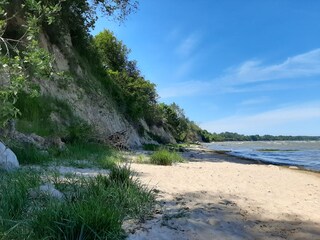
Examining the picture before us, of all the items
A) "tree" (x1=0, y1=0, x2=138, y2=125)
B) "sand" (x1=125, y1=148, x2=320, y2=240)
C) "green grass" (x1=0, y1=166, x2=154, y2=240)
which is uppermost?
"tree" (x1=0, y1=0, x2=138, y2=125)

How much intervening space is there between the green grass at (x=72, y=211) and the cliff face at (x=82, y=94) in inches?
509

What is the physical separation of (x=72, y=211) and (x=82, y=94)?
771 inches

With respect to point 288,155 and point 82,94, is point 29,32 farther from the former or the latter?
point 288,155

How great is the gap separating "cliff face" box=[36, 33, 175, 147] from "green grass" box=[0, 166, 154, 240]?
1294 centimetres

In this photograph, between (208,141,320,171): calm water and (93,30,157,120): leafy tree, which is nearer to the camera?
(208,141,320,171): calm water

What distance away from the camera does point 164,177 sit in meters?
9.66

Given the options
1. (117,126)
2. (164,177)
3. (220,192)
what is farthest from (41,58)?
(117,126)

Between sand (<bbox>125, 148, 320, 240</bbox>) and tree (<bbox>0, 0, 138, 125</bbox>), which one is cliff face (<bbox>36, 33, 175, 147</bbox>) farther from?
sand (<bbox>125, 148, 320, 240</bbox>)

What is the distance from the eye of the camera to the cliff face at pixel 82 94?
807 inches

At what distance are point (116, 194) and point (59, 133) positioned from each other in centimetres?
1176

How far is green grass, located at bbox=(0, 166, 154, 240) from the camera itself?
4.04 metres

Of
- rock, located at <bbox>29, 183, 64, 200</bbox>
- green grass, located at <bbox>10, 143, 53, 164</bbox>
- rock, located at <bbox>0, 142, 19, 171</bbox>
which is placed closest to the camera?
rock, located at <bbox>29, 183, 64, 200</bbox>

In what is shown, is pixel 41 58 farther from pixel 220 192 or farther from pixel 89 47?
pixel 89 47

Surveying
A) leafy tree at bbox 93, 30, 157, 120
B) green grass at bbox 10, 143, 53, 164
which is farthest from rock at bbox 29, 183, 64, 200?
leafy tree at bbox 93, 30, 157, 120
